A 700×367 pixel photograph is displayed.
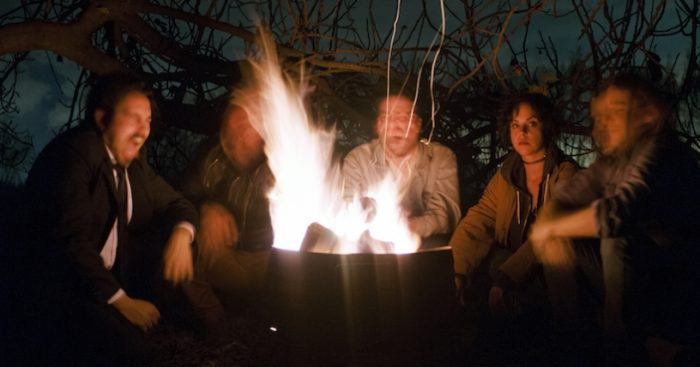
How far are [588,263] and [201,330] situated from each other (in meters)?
2.31

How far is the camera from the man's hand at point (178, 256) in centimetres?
305

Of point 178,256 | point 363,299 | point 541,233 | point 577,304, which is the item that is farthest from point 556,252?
point 178,256

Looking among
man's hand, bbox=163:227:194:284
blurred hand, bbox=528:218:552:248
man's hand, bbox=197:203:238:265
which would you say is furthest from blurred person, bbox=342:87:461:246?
man's hand, bbox=163:227:194:284

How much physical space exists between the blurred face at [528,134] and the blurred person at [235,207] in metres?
1.73

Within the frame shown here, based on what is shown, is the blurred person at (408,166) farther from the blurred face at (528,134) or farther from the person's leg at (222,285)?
the person's leg at (222,285)

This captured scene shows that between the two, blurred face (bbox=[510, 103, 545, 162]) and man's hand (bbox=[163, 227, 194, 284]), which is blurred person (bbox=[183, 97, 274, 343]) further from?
blurred face (bbox=[510, 103, 545, 162])

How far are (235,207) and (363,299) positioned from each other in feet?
5.38

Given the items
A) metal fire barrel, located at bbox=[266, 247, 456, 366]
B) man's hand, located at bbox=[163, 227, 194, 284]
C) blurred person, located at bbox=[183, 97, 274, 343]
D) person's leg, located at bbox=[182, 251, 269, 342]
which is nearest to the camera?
metal fire barrel, located at bbox=[266, 247, 456, 366]

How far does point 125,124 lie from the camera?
2.85m

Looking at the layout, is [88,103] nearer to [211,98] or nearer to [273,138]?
[273,138]

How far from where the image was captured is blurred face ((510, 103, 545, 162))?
11.8 feet

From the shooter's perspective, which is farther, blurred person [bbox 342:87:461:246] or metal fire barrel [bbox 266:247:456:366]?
blurred person [bbox 342:87:461:246]

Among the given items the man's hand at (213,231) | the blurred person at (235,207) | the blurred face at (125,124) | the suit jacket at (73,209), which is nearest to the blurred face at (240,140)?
the blurred person at (235,207)

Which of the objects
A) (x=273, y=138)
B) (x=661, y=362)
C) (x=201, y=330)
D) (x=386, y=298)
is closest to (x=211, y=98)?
(x=273, y=138)
